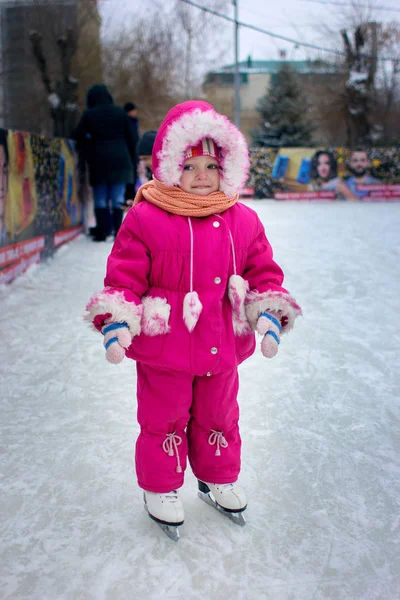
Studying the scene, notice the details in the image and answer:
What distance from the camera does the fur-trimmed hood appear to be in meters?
1.59

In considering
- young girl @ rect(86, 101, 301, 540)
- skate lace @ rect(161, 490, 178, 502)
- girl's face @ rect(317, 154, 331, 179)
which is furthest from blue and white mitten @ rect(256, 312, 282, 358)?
girl's face @ rect(317, 154, 331, 179)

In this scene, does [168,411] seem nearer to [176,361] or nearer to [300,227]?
[176,361]

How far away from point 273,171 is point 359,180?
2.12 metres

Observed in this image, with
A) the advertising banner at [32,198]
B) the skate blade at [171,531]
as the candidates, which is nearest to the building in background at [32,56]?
the advertising banner at [32,198]

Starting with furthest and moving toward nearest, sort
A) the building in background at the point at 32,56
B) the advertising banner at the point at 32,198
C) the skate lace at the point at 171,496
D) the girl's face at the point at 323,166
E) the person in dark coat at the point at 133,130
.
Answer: the building in background at the point at 32,56
the girl's face at the point at 323,166
the person in dark coat at the point at 133,130
the advertising banner at the point at 32,198
the skate lace at the point at 171,496

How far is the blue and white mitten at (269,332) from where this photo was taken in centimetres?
159

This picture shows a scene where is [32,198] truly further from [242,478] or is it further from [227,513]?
[227,513]

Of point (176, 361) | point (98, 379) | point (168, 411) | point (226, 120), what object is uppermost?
point (226, 120)

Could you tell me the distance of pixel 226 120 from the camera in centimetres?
166

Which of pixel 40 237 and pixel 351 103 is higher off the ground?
pixel 351 103

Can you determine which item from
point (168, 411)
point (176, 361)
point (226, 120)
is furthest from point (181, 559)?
point (226, 120)

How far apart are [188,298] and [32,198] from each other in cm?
419

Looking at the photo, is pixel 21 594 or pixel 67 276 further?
pixel 67 276

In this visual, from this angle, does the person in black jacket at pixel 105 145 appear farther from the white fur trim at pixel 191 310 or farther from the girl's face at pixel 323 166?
the girl's face at pixel 323 166
